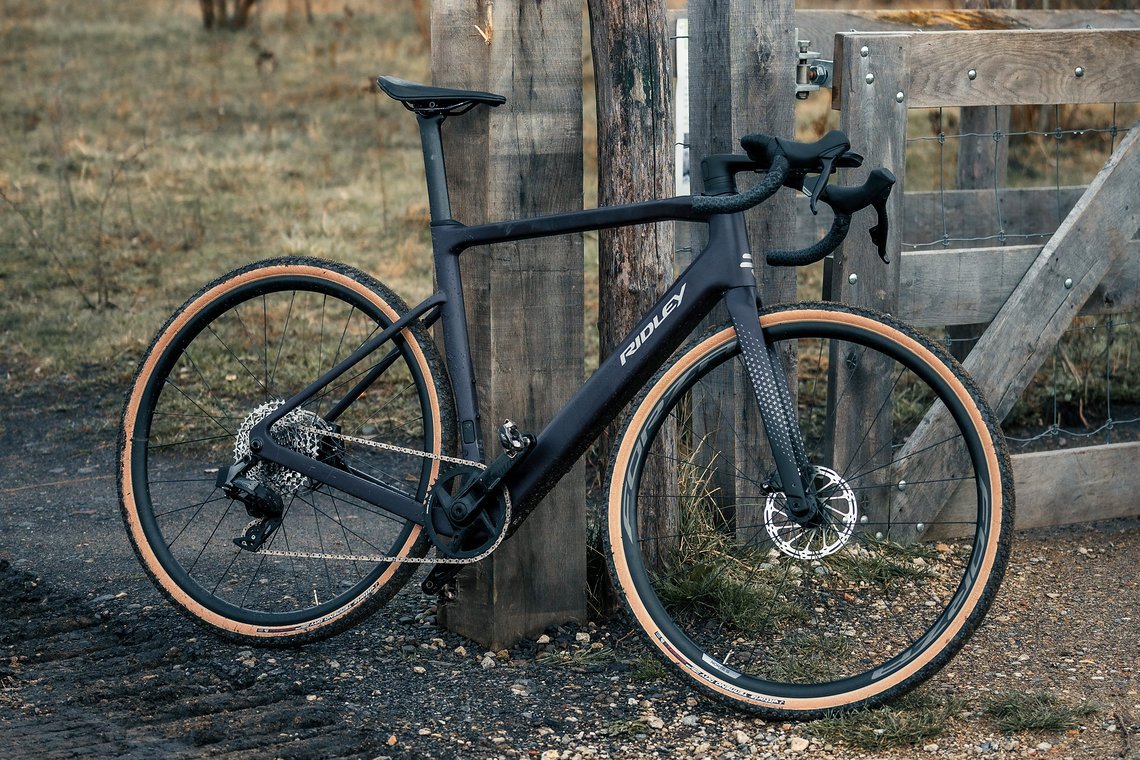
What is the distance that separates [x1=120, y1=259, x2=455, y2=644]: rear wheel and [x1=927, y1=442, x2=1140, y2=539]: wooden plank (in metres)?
1.86

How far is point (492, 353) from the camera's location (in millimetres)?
3596

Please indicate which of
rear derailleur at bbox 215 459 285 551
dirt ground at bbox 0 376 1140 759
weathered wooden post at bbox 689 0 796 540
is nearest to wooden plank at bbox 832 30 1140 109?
weathered wooden post at bbox 689 0 796 540

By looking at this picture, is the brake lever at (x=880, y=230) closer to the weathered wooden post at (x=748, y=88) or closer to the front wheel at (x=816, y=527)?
the front wheel at (x=816, y=527)

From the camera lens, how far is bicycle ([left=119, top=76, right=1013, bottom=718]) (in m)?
3.14

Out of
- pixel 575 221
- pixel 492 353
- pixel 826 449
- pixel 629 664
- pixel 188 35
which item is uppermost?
pixel 188 35

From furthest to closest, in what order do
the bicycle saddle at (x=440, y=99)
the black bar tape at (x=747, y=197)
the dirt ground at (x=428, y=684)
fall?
the bicycle saddle at (x=440, y=99), the dirt ground at (x=428, y=684), the black bar tape at (x=747, y=197)

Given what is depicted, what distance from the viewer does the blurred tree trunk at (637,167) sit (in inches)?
143

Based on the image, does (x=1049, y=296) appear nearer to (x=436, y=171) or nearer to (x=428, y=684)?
(x=436, y=171)

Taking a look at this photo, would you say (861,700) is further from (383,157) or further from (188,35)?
(188,35)

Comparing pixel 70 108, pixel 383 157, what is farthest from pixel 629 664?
pixel 70 108

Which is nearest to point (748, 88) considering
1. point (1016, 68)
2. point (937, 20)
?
point (1016, 68)

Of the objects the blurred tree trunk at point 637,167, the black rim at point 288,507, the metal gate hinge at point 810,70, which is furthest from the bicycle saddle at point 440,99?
the metal gate hinge at point 810,70

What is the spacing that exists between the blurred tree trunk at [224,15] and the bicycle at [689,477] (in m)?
14.0

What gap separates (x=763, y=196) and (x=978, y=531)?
3.12ft
